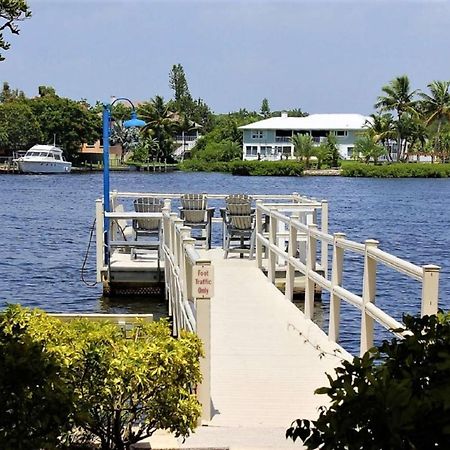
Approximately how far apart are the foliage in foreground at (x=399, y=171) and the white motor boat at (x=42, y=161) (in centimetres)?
3484

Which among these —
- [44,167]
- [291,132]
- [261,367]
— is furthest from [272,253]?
[44,167]

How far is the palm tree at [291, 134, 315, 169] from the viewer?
99062 mm

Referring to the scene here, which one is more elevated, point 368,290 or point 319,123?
point 319,123

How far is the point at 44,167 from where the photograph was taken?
4195 inches

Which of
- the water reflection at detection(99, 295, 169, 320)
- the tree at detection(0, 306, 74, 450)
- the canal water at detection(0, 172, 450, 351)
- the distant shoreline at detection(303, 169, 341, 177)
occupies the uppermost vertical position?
the tree at detection(0, 306, 74, 450)

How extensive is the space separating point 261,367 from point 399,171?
88.2 m

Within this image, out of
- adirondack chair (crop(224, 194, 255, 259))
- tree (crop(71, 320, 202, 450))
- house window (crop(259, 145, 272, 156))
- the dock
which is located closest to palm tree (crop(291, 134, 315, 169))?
house window (crop(259, 145, 272, 156))

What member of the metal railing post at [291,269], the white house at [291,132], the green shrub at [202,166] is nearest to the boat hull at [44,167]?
the green shrub at [202,166]

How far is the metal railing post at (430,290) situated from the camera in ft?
20.6

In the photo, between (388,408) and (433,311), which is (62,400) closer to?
(388,408)

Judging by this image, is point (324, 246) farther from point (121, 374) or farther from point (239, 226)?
point (121, 374)

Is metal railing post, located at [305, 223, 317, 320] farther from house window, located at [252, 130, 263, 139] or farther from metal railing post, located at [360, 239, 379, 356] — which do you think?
house window, located at [252, 130, 263, 139]

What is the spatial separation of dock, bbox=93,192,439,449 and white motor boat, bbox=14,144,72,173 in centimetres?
9173

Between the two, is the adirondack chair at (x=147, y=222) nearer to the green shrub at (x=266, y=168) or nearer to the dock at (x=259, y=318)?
the dock at (x=259, y=318)
